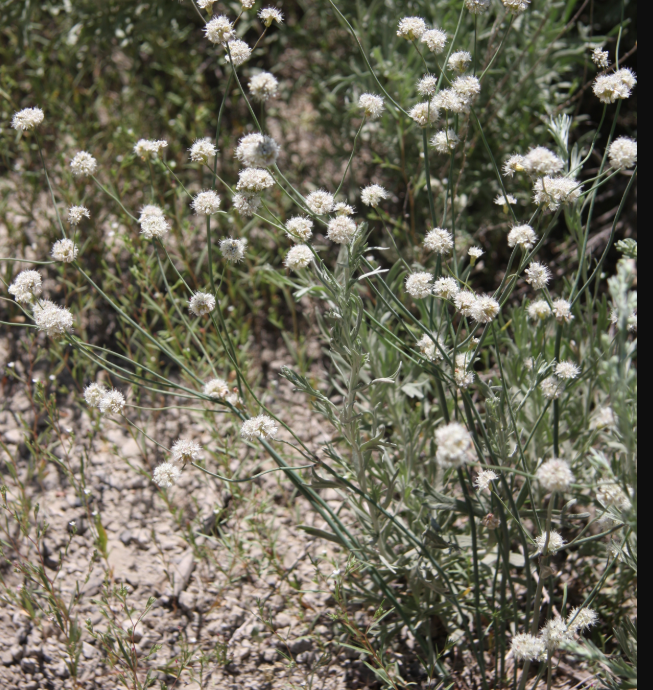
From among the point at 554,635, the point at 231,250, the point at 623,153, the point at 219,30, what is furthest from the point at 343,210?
the point at 554,635

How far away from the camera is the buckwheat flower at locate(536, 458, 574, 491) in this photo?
1.27m

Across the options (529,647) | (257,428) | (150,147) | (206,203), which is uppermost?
(150,147)

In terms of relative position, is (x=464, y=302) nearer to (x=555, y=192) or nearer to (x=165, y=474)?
(x=555, y=192)

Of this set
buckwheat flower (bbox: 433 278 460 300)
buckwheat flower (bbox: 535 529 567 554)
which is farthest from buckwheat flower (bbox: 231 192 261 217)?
buckwheat flower (bbox: 535 529 567 554)

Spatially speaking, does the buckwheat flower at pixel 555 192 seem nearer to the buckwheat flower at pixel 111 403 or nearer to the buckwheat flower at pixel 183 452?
the buckwheat flower at pixel 183 452

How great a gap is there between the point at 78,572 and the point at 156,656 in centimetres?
47

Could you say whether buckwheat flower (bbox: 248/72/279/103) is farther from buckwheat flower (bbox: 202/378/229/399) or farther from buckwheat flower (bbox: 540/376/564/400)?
buckwheat flower (bbox: 540/376/564/400)

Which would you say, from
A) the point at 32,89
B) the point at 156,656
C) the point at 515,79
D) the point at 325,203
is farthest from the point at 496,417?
the point at 32,89

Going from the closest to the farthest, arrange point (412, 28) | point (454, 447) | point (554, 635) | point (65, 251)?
point (454, 447) < point (554, 635) < point (412, 28) < point (65, 251)

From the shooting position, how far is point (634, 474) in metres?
1.34

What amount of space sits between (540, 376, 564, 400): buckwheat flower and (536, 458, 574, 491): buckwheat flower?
1.06ft

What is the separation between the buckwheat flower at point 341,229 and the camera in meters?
1.58

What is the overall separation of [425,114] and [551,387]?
797 millimetres

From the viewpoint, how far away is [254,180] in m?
1.59
